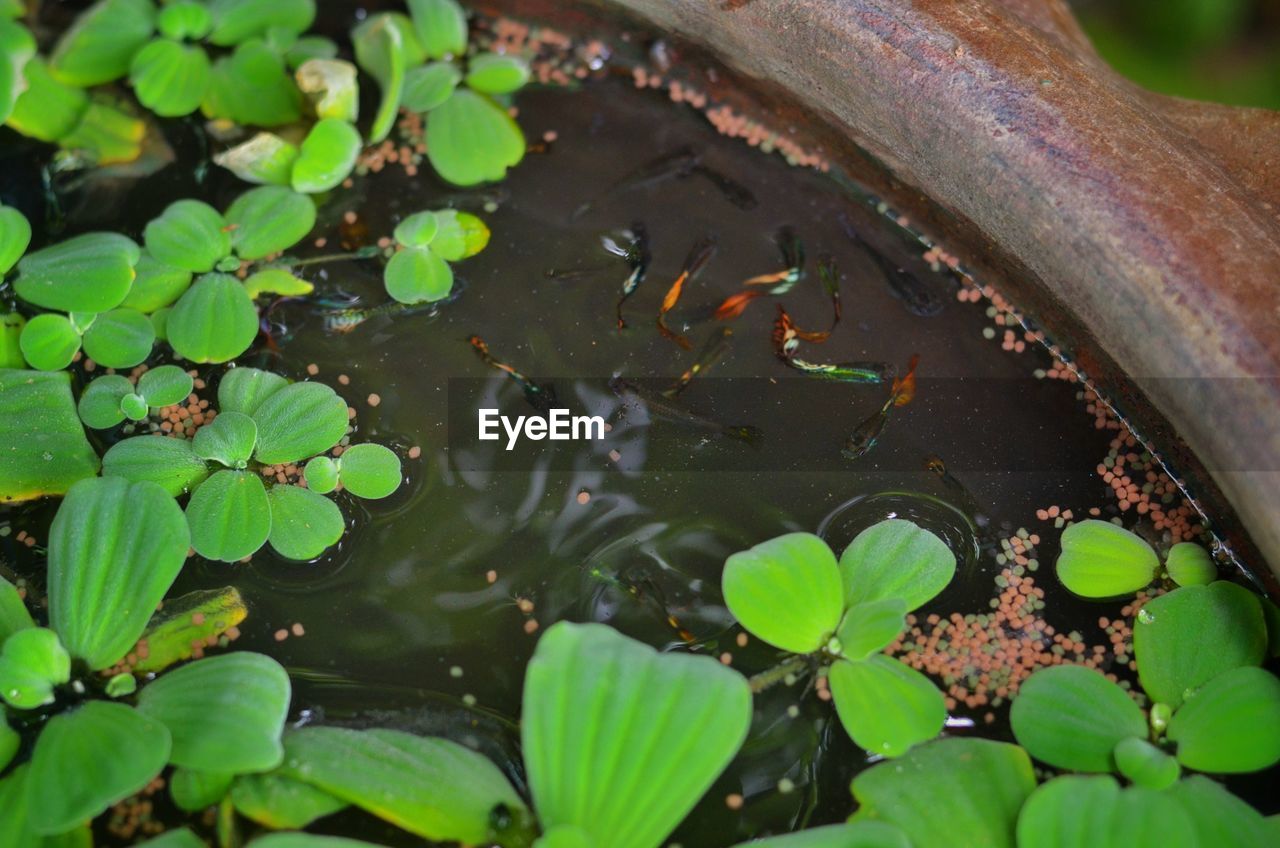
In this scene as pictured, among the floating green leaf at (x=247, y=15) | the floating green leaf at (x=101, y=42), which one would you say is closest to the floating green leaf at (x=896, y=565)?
the floating green leaf at (x=247, y=15)

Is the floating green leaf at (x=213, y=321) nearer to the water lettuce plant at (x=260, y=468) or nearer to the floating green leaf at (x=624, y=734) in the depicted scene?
the water lettuce plant at (x=260, y=468)

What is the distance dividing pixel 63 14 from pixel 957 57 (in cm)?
131

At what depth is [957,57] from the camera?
1196 millimetres

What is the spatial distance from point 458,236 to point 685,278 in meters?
0.31

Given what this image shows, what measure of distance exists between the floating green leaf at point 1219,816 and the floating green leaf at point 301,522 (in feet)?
3.12

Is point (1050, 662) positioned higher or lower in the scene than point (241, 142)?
higher

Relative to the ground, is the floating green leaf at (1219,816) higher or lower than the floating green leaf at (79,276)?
higher

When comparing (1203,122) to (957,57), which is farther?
(1203,122)

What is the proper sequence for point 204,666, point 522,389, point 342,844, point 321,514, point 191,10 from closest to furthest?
1. point 342,844
2. point 204,666
3. point 321,514
4. point 522,389
5. point 191,10

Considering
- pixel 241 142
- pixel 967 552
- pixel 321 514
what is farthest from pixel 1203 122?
pixel 241 142

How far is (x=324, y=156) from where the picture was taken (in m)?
1.42

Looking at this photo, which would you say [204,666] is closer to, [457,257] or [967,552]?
[457,257]

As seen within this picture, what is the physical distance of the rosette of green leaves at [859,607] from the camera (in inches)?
43.4

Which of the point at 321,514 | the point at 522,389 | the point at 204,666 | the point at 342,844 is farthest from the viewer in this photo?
the point at 522,389
